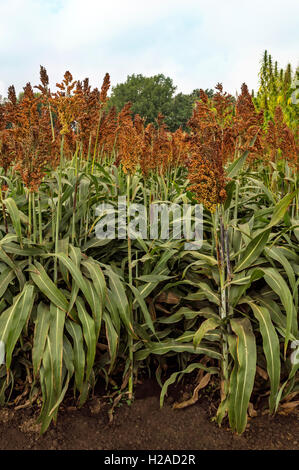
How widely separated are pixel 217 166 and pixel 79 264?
37.3 inches

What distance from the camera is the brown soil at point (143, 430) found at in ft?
6.19

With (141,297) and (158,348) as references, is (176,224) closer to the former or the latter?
(141,297)

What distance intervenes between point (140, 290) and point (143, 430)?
0.77 meters

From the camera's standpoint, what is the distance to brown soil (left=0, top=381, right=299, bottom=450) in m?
1.89

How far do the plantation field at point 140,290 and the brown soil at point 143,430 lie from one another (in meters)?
0.04

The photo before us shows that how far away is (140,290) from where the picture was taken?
89.0 inches

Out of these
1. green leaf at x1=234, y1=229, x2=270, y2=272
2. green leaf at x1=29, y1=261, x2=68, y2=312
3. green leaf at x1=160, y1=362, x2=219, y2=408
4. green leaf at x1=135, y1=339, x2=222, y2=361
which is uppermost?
green leaf at x1=234, y1=229, x2=270, y2=272

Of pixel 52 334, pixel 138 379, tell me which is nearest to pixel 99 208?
pixel 52 334

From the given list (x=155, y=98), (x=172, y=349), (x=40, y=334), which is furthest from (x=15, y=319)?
(x=155, y=98)

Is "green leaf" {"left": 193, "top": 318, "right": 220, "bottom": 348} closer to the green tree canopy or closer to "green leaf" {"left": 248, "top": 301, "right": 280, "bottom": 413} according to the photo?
"green leaf" {"left": 248, "top": 301, "right": 280, "bottom": 413}

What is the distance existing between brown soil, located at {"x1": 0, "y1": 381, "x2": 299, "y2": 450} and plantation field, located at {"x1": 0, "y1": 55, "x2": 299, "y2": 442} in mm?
44

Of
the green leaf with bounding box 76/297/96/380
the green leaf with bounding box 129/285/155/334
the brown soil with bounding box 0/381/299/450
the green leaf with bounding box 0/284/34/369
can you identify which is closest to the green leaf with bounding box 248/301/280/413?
the brown soil with bounding box 0/381/299/450

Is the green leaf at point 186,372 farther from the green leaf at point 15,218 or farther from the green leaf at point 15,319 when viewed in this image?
the green leaf at point 15,218
